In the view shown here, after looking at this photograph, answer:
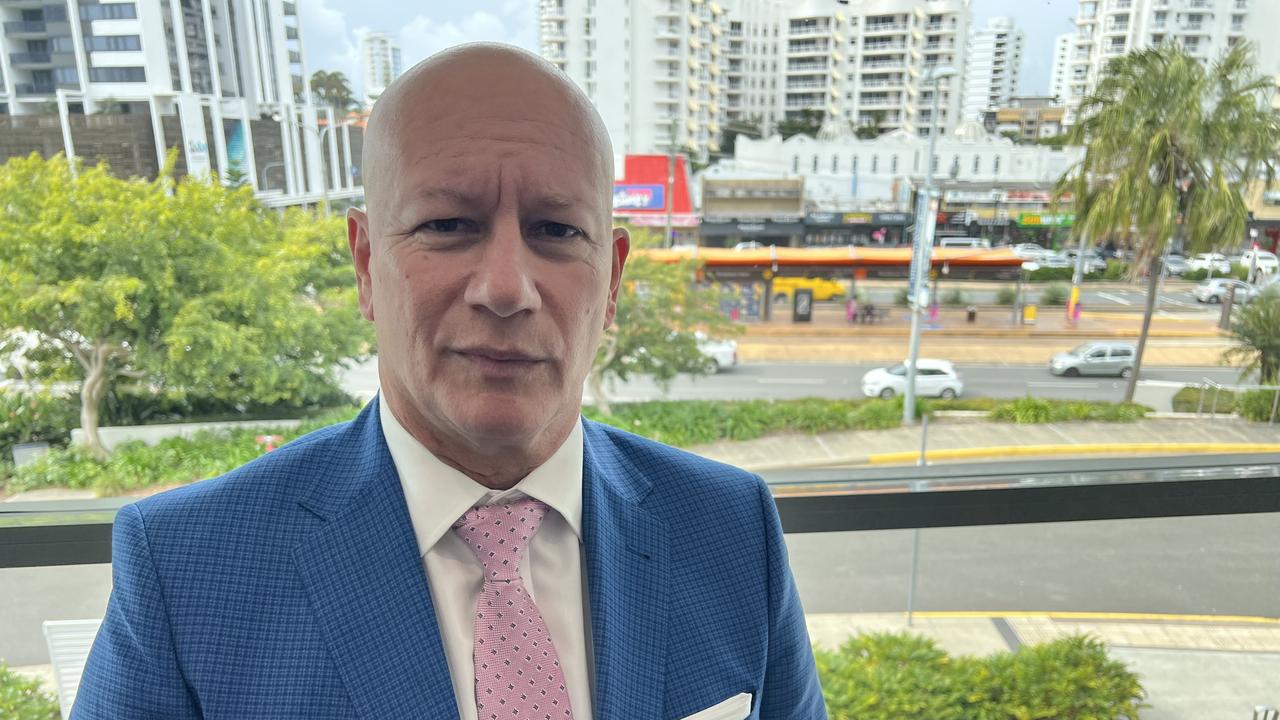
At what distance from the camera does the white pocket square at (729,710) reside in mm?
837

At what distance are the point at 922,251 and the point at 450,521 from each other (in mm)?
2276

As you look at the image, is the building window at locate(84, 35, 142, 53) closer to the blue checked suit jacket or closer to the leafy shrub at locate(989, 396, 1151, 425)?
the blue checked suit jacket

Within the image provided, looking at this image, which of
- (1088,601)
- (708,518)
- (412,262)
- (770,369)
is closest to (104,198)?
(412,262)

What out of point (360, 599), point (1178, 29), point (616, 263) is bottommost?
point (360, 599)

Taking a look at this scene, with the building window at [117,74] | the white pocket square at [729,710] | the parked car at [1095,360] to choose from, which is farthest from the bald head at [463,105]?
the parked car at [1095,360]

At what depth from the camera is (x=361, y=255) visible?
2.70 ft

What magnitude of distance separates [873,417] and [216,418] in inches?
82.9

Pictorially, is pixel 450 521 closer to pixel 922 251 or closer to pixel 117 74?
pixel 117 74

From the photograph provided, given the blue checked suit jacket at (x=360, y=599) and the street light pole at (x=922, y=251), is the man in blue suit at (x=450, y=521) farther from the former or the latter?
the street light pole at (x=922, y=251)

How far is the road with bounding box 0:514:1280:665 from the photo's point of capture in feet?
6.38

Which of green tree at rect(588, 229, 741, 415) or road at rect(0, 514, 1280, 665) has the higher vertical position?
green tree at rect(588, 229, 741, 415)

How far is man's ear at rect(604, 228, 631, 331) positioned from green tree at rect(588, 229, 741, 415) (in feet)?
6.90

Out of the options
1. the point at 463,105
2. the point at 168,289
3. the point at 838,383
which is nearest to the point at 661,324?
the point at 838,383

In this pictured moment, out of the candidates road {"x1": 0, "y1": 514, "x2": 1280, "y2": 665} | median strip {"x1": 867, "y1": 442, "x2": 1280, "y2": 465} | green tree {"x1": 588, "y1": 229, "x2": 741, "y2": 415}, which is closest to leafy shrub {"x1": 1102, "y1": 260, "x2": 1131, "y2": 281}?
median strip {"x1": 867, "y1": 442, "x2": 1280, "y2": 465}
